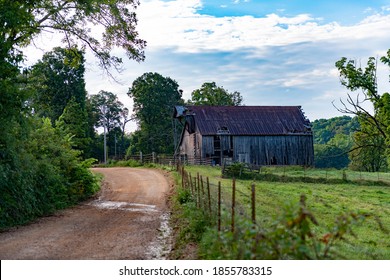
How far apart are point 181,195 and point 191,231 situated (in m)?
6.67

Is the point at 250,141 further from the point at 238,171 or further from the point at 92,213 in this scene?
the point at 92,213

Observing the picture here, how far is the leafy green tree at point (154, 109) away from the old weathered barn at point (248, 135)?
54.7ft

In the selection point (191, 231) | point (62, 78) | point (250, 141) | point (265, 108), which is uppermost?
point (62, 78)

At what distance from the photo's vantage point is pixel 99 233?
13492mm

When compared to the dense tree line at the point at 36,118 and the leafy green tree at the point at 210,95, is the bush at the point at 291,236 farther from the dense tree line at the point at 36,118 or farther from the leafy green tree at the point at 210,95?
the leafy green tree at the point at 210,95

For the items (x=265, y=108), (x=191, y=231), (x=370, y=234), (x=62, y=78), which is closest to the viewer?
(x=191, y=231)

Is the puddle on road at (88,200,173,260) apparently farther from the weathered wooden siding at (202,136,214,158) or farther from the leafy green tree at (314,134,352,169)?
the leafy green tree at (314,134,352,169)

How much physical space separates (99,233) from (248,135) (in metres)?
→ 35.4

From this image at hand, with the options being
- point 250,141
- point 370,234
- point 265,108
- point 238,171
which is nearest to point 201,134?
point 250,141

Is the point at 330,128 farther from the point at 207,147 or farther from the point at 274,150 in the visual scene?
the point at 207,147

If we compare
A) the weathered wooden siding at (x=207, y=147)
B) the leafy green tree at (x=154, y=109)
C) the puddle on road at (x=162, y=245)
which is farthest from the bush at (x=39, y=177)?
the leafy green tree at (x=154, y=109)

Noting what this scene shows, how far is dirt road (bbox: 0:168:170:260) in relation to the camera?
1073 cm

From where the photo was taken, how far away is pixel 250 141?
47719 millimetres

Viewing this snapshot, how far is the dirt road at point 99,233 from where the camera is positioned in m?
10.7
